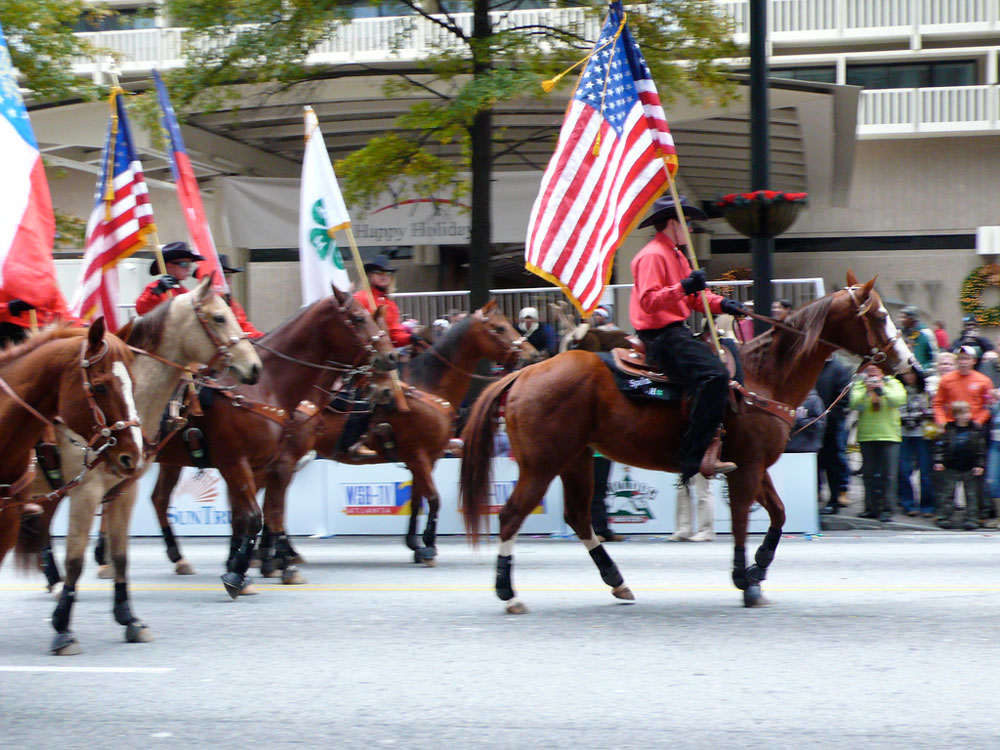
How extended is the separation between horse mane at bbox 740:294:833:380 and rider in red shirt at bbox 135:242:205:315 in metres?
4.47

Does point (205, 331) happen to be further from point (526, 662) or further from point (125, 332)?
point (526, 662)

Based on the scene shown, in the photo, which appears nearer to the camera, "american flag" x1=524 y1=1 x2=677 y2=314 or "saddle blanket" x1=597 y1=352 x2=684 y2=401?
"saddle blanket" x1=597 y1=352 x2=684 y2=401

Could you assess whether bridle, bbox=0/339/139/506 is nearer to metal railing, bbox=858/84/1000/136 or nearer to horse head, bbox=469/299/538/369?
→ horse head, bbox=469/299/538/369

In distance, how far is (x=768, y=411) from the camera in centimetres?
829

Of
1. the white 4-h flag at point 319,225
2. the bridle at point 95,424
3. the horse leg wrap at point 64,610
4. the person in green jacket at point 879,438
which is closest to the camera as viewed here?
the bridle at point 95,424

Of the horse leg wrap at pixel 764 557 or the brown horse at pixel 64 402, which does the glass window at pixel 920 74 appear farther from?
the brown horse at pixel 64 402

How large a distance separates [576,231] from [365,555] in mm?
4646

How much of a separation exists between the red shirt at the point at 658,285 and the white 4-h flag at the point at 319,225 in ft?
15.5

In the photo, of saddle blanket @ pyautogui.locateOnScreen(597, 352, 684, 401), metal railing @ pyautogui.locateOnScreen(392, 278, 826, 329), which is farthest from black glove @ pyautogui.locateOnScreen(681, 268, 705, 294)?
metal railing @ pyautogui.locateOnScreen(392, 278, 826, 329)

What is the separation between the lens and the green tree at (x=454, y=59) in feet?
47.5

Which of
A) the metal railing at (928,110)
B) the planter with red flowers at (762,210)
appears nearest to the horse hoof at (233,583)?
the planter with red flowers at (762,210)

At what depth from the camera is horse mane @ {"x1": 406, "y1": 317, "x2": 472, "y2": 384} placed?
1179cm

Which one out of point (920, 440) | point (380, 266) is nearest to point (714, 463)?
point (380, 266)

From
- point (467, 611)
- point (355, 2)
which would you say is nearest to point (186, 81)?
point (355, 2)
